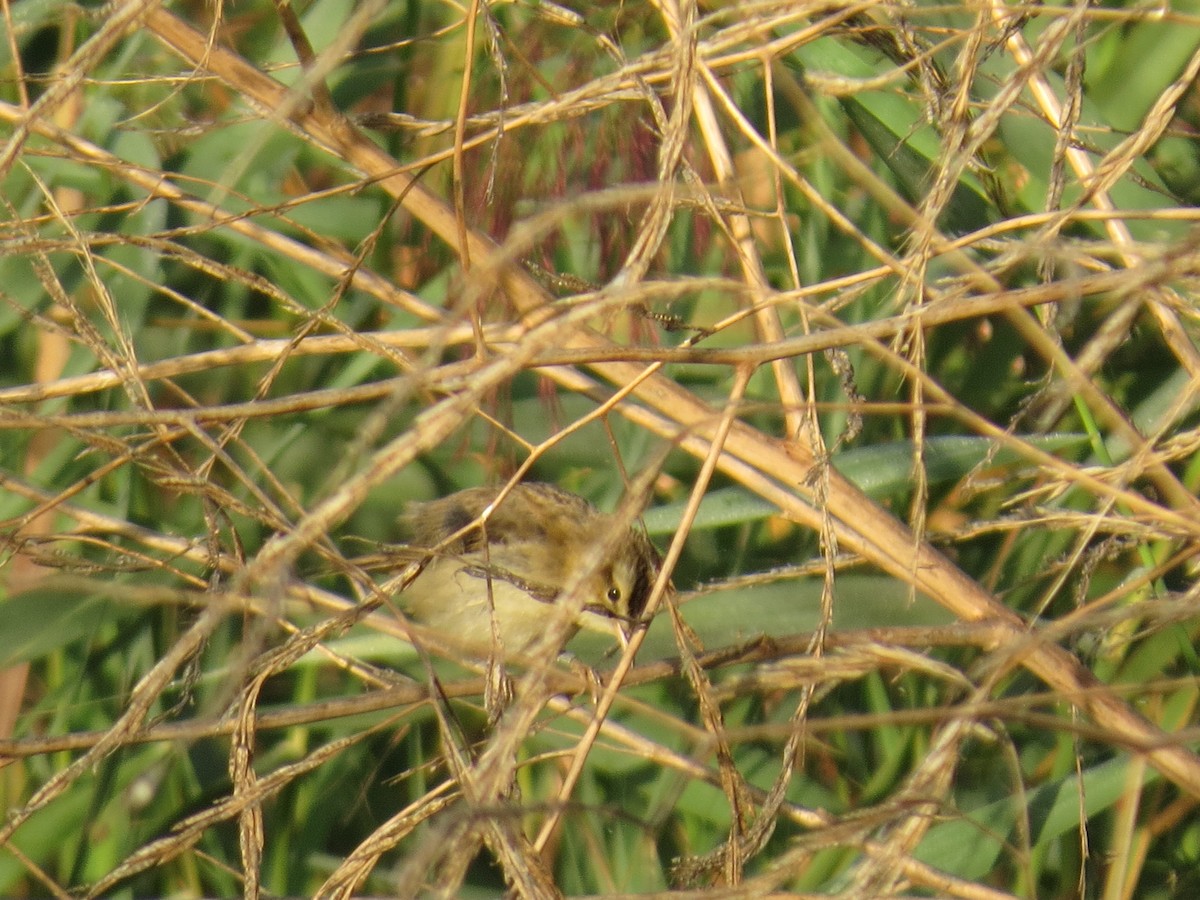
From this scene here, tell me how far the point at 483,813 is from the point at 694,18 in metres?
0.71

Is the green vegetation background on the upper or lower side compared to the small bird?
upper

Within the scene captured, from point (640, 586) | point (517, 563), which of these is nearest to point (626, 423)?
point (640, 586)

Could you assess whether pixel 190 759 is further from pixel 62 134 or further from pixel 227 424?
pixel 62 134

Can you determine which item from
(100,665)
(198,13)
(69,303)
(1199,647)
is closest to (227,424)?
(69,303)

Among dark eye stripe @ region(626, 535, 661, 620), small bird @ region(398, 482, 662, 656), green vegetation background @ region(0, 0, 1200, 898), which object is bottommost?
small bird @ region(398, 482, 662, 656)

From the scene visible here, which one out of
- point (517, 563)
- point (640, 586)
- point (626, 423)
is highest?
point (626, 423)

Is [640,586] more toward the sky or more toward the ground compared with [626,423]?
more toward the ground

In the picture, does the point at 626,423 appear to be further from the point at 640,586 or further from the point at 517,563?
the point at 517,563

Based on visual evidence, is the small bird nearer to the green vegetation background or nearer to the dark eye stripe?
the dark eye stripe

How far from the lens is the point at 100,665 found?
2.76m

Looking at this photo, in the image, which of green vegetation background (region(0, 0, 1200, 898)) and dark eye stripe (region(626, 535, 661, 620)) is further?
dark eye stripe (region(626, 535, 661, 620))

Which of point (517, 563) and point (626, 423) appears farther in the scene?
point (517, 563)

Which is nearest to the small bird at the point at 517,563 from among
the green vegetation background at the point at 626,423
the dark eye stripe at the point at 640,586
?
the dark eye stripe at the point at 640,586

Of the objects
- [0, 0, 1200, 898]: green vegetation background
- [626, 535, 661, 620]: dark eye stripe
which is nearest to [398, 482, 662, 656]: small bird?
[626, 535, 661, 620]: dark eye stripe
